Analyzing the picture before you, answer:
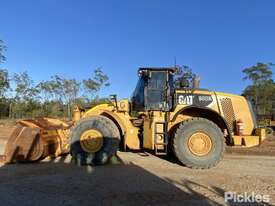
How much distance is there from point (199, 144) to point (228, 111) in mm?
1375

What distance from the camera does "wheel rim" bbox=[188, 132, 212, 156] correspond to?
32.5ft

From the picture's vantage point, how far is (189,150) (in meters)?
9.90

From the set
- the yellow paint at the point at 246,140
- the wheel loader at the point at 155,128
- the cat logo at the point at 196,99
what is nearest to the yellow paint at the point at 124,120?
the wheel loader at the point at 155,128

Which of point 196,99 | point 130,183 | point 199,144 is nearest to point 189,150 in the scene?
point 199,144

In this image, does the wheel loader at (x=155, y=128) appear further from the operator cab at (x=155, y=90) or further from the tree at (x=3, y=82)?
the tree at (x=3, y=82)

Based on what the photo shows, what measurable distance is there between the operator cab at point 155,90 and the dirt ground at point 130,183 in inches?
60.7

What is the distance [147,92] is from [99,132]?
74.4 inches

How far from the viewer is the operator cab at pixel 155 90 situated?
10.8 metres

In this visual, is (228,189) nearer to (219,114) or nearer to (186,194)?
(186,194)

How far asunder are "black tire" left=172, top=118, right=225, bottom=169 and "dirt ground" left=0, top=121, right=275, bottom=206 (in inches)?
10.6

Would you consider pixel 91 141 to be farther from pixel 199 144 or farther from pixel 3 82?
pixel 3 82

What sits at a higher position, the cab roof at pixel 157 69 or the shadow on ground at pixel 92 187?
the cab roof at pixel 157 69

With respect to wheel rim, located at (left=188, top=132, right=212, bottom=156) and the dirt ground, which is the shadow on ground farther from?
wheel rim, located at (left=188, top=132, right=212, bottom=156)

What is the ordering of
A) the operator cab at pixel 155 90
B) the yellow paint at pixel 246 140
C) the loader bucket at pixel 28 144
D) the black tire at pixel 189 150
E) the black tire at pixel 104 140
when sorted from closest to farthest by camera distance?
the black tire at pixel 189 150
the black tire at pixel 104 140
the yellow paint at pixel 246 140
the loader bucket at pixel 28 144
the operator cab at pixel 155 90
